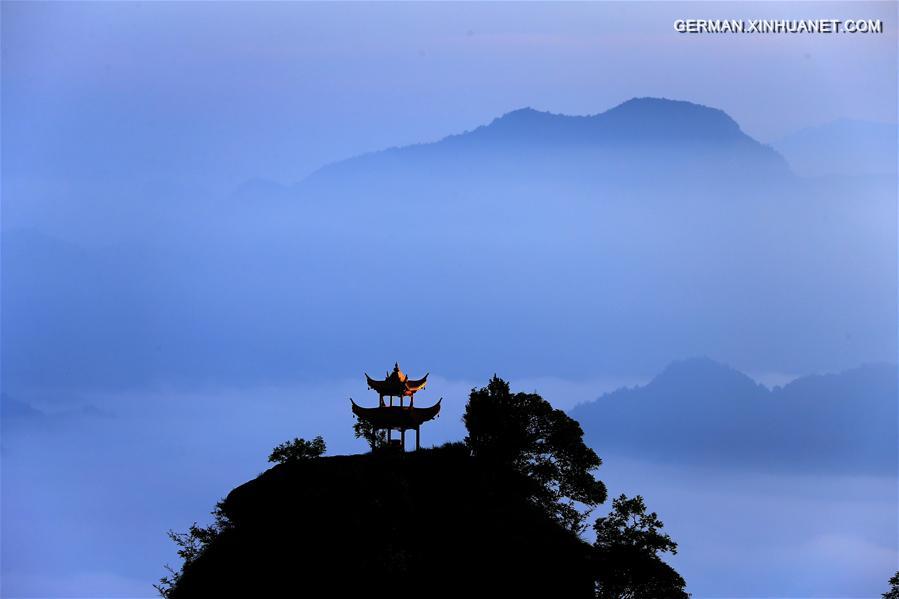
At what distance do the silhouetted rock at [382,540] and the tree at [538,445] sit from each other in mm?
5177

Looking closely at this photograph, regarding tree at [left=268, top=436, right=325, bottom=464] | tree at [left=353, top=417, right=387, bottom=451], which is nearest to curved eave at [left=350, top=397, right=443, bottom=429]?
tree at [left=353, top=417, right=387, bottom=451]

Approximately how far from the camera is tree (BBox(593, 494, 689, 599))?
76750 mm

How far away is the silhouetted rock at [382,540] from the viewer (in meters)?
69.3

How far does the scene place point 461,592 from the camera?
6975 cm

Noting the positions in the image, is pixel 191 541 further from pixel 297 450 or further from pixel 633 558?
pixel 633 558

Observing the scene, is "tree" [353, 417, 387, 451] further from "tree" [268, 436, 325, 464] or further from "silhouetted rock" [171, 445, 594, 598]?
"silhouetted rock" [171, 445, 594, 598]

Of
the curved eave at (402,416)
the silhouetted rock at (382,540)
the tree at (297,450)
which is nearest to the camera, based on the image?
the silhouetted rock at (382,540)

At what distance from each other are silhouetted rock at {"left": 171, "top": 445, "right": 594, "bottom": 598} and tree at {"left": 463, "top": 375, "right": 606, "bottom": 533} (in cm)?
518

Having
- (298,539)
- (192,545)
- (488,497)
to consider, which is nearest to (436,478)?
(488,497)

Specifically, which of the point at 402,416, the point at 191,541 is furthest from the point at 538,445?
the point at 191,541

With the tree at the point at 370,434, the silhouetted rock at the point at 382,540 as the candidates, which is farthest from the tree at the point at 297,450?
the silhouetted rock at the point at 382,540

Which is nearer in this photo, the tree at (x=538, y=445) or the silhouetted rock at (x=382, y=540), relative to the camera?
the silhouetted rock at (x=382, y=540)

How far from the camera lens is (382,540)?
6988cm

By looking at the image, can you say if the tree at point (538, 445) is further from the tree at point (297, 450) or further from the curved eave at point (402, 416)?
the tree at point (297, 450)
